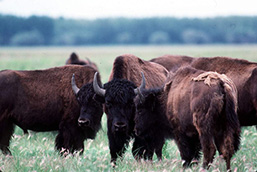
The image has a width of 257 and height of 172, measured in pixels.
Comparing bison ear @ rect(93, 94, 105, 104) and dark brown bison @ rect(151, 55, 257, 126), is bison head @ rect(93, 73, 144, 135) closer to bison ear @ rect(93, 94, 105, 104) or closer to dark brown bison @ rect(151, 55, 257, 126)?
bison ear @ rect(93, 94, 105, 104)

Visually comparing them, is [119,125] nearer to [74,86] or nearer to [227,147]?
[74,86]

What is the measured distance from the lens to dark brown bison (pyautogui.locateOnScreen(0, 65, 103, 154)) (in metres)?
7.34

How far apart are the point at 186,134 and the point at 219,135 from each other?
→ 0.61 meters

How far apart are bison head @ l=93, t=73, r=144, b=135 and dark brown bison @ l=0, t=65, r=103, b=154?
1.44ft

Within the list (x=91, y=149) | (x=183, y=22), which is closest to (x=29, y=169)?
(x=91, y=149)

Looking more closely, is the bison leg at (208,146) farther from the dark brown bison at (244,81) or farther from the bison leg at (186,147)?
the dark brown bison at (244,81)

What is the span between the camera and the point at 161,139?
22.9 feet

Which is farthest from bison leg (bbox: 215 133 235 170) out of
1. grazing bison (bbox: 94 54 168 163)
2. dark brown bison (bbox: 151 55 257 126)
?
dark brown bison (bbox: 151 55 257 126)

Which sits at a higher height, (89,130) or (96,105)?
(96,105)

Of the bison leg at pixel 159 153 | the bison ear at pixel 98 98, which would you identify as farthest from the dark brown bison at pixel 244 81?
the bison leg at pixel 159 153

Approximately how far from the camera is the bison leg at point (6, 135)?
733 centimetres

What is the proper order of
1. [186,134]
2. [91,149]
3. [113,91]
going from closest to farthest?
[186,134], [113,91], [91,149]

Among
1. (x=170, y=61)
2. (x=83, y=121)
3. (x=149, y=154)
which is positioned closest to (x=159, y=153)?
(x=149, y=154)

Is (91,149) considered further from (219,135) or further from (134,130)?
(219,135)
